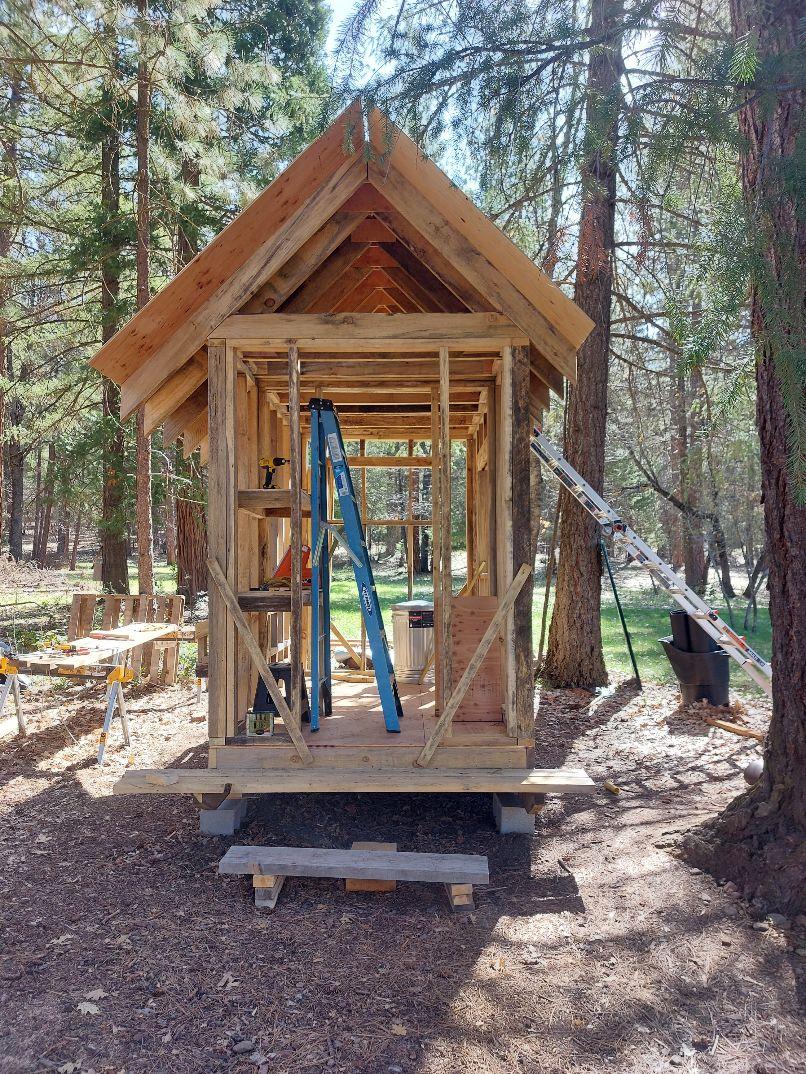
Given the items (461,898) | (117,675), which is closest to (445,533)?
(461,898)

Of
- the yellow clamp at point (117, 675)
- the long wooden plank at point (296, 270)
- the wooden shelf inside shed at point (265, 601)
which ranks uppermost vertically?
the long wooden plank at point (296, 270)

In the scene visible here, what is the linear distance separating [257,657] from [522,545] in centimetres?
184

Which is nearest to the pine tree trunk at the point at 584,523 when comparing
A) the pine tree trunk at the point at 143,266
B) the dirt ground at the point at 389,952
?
the dirt ground at the point at 389,952

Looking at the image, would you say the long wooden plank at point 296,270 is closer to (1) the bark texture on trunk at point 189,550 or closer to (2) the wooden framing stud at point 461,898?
(2) the wooden framing stud at point 461,898

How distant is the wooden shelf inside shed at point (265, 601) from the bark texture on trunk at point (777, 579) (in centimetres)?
287

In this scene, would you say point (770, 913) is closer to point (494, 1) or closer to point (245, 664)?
point (245, 664)

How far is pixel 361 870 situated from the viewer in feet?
13.3

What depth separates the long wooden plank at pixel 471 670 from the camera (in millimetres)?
4781

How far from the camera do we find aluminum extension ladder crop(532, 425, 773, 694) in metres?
6.43

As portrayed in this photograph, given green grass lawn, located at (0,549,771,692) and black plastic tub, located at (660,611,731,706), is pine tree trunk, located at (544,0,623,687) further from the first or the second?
green grass lawn, located at (0,549,771,692)

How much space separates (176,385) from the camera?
5539 millimetres

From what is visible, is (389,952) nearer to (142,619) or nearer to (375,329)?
(375,329)

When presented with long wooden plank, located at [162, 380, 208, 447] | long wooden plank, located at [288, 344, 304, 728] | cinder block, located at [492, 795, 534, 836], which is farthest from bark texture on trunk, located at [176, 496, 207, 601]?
cinder block, located at [492, 795, 534, 836]

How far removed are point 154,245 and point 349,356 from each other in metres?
8.27
